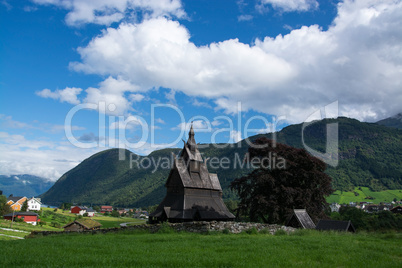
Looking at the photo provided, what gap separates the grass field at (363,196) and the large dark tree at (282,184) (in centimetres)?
11010

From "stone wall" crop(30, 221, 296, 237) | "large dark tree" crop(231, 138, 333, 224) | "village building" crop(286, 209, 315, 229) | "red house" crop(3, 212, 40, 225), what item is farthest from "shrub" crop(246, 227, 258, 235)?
"red house" crop(3, 212, 40, 225)

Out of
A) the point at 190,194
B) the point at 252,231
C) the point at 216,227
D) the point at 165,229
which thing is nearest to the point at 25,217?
the point at 190,194

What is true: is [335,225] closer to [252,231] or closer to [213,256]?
[252,231]

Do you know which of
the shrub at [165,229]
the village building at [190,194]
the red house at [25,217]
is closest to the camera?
the shrub at [165,229]

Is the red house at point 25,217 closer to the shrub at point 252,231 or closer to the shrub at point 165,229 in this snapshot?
the shrub at point 165,229

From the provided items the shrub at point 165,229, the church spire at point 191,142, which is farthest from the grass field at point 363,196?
the shrub at point 165,229

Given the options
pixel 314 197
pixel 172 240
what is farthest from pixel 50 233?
pixel 314 197

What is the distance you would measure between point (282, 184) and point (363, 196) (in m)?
131

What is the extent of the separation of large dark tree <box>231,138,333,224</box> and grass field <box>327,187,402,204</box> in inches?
4335

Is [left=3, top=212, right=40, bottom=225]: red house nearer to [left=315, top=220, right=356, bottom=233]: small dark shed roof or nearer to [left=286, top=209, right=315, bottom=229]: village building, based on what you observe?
[left=286, top=209, right=315, bottom=229]: village building

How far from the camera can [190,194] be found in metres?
36.3

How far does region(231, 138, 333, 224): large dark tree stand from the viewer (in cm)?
3219

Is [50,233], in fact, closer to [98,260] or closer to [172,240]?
[172,240]

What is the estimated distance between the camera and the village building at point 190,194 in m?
34.3
